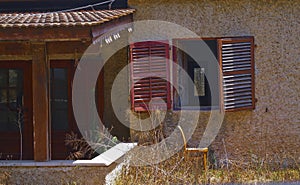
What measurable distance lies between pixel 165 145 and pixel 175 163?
0.99 metres

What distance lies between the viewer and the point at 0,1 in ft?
40.4

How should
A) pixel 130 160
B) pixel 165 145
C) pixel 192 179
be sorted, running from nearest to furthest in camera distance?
pixel 192 179 < pixel 130 160 < pixel 165 145

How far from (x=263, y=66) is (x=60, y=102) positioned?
4570 millimetres

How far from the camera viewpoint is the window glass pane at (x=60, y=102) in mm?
12375

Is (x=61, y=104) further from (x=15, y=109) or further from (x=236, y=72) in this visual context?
(x=236, y=72)

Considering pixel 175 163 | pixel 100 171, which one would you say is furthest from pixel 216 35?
pixel 100 171

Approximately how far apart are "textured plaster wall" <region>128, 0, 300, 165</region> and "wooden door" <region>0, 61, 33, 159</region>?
10.5 feet

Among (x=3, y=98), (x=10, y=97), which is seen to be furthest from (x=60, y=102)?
(x=3, y=98)

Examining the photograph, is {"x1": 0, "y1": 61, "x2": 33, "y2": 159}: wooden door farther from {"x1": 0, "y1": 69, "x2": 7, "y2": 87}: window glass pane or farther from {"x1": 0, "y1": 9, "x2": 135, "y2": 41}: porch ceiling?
{"x1": 0, "y1": 9, "x2": 135, "y2": 41}: porch ceiling

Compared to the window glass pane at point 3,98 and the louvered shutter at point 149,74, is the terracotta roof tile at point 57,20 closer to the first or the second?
the louvered shutter at point 149,74

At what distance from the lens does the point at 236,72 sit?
11.2 m

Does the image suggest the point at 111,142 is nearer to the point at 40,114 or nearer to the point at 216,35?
the point at 40,114

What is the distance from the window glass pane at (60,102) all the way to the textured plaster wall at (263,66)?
245 cm

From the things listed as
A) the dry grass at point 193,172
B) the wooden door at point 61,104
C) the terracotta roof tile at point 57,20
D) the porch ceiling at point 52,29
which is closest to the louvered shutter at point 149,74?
the dry grass at point 193,172
